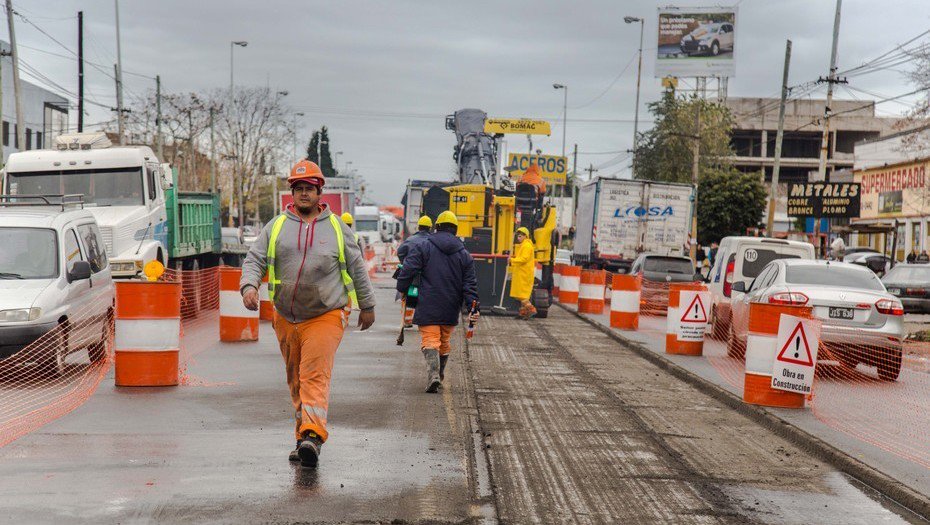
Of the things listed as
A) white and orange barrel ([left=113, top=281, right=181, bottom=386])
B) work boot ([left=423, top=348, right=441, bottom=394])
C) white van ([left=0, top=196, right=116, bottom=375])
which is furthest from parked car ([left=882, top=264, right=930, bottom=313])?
white and orange barrel ([left=113, top=281, right=181, bottom=386])

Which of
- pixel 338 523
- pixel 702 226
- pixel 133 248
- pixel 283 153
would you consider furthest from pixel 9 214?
pixel 283 153

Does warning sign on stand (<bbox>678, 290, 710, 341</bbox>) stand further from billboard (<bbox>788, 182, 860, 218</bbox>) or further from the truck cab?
billboard (<bbox>788, 182, 860, 218</bbox>)

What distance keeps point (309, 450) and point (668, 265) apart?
78.9ft

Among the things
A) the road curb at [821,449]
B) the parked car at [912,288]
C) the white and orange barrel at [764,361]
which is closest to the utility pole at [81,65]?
the parked car at [912,288]

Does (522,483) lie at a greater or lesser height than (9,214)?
lesser

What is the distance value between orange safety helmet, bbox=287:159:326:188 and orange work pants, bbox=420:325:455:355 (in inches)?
169

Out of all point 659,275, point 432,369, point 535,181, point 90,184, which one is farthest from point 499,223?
point 432,369

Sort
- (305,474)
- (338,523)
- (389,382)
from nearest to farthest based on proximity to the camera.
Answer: (338,523) < (305,474) < (389,382)

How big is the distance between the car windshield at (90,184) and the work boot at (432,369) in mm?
11341

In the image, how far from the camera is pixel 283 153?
74.6m

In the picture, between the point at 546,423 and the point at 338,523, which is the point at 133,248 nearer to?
the point at 546,423

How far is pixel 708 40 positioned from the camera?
6894 centimetres

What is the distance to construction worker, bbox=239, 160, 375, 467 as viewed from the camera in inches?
307

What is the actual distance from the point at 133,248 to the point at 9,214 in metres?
6.53
